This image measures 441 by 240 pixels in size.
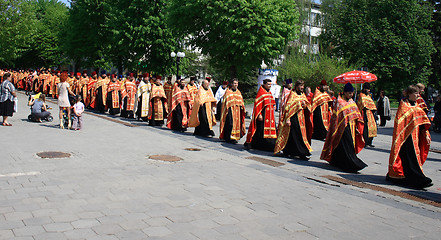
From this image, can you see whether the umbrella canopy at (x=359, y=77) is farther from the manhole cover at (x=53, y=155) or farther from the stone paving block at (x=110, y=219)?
the stone paving block at (x=110, y=219)

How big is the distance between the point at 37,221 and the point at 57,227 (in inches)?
13.1

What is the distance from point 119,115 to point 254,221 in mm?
16994

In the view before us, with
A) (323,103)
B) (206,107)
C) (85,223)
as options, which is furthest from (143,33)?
(85,223)

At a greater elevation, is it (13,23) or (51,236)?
(13,23)

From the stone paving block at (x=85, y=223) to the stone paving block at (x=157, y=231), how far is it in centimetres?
60

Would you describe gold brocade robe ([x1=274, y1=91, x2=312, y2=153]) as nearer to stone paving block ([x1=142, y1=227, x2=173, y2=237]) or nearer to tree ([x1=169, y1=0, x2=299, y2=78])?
stone paving block ([x1=142, y1=227, x2=173, y2=237])

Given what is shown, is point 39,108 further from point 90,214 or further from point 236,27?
point 236,27

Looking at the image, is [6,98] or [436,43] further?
[436,43]

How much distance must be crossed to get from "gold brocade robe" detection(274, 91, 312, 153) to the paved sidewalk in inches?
18.4

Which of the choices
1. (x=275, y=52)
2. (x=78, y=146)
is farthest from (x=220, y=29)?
(x=78, y=146)

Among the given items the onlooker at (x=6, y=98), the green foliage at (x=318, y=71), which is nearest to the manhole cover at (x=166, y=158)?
the onlooker at (x=6, y=98)

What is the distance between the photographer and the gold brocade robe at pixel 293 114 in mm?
10461

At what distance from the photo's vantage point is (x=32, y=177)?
7344 millimetres

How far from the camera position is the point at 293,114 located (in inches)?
→ 411
